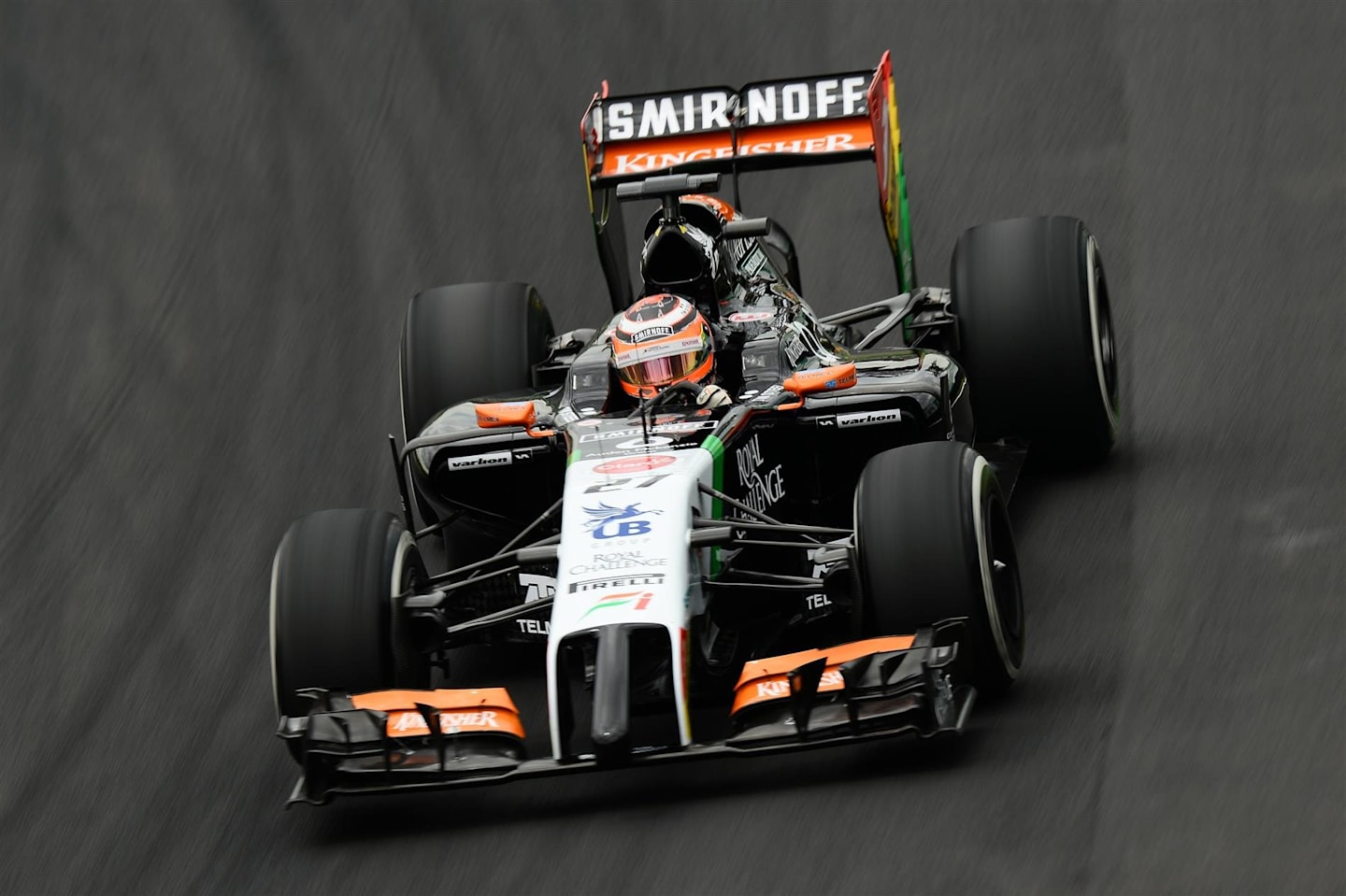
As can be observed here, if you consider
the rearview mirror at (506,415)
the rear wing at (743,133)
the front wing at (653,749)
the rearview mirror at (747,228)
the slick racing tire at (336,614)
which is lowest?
the front wing at (653,749)

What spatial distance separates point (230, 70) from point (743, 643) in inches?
391

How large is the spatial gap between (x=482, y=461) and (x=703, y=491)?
1481mm

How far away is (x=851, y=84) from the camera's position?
12.1 metres

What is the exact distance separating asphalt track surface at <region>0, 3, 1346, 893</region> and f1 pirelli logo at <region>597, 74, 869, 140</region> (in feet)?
7.76

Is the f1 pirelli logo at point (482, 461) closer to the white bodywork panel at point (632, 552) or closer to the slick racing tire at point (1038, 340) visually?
the white bodywork panel at point (632, 552)

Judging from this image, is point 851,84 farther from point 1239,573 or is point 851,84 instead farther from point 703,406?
point 1239,573

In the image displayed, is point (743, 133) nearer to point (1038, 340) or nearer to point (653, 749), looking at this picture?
point (1038, 340)

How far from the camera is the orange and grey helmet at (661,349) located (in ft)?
34.9

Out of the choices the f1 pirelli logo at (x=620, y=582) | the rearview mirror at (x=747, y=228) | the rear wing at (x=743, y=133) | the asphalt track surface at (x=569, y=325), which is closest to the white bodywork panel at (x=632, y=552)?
the f1 pirelli logo at (x=620, y=582)

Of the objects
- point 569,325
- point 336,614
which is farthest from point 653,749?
point 569,325

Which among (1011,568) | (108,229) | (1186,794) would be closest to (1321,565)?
(1011,568)

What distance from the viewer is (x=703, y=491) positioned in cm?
970

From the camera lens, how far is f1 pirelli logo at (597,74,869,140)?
476 inches

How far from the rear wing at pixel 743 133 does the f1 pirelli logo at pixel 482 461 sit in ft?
6.29
